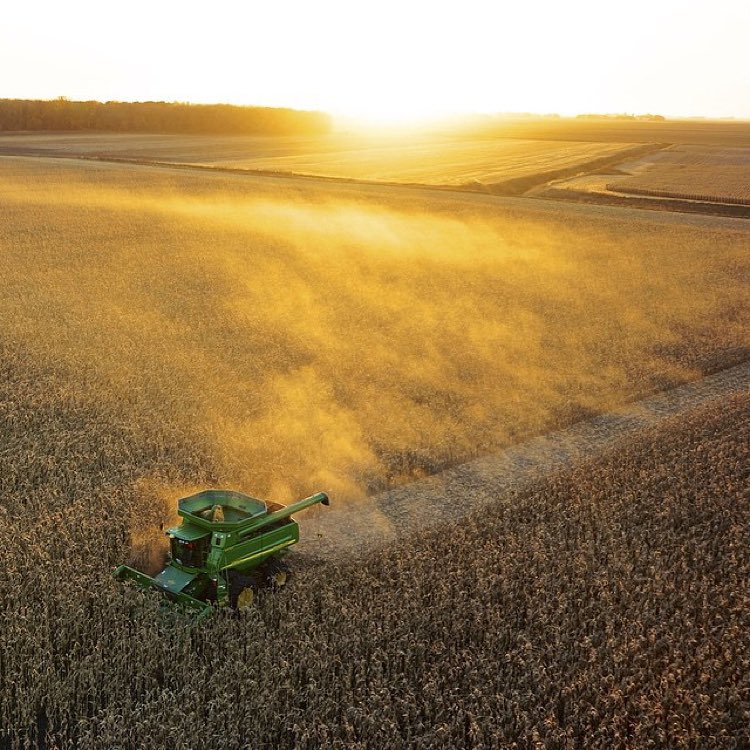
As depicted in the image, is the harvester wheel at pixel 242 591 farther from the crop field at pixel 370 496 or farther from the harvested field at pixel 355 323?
the harvested field at pixel 355 323

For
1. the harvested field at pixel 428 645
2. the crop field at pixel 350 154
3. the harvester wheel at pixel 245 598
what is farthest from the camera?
the crop field at pixel 350 154

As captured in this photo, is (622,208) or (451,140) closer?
(622,208)

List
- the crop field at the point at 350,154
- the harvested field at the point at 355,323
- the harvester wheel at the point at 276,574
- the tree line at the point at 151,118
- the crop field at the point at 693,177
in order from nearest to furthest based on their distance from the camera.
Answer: the harvester wheel at the point at 276,574 < the harvested field at the point at 355,323 < the crop field at the point at 693,177 < the crop field at the point at 350,154 < the tree line at the point at 151,118

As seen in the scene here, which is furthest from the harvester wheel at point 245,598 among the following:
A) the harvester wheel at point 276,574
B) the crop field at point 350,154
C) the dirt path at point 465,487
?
the crop field at point 350,154

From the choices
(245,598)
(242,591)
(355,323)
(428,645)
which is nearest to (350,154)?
(355,323)

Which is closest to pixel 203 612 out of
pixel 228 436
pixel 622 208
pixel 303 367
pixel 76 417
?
pixel 228 436

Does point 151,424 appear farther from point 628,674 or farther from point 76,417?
point 628,674
